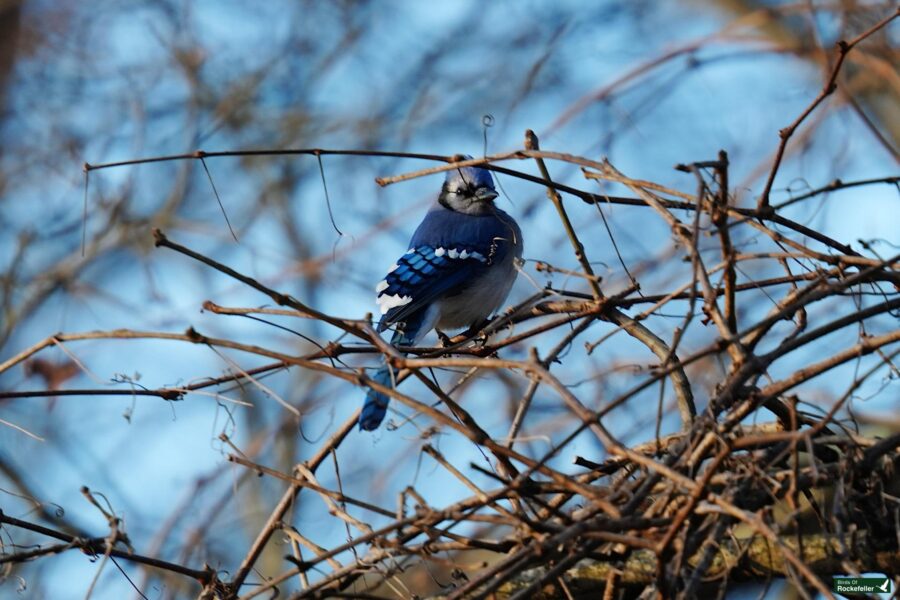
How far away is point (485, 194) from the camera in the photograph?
15.8ft

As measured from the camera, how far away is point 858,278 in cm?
201

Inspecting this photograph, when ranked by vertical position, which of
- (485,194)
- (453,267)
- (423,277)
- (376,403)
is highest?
(485,194)

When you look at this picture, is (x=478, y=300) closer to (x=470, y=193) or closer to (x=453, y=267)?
(x=453, y=267)

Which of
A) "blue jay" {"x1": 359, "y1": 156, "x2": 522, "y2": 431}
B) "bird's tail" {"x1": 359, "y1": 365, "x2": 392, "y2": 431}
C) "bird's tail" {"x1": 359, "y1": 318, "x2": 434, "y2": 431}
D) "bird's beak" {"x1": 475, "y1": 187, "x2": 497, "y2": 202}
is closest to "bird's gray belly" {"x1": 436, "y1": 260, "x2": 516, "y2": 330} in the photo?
"blue jay" {"x1": 359, "y1": 156, "x2": 522, "y2": 431}

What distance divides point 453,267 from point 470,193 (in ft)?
1.94

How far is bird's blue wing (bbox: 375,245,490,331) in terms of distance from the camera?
4016 mm

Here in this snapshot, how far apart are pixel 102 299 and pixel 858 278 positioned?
5.83 metres

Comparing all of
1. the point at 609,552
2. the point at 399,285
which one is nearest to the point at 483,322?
the point at 399,285

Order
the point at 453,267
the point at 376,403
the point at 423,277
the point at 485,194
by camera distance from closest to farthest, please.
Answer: the point at 376,403 → the point at 423,277 → the point at 453,267 → the point at 485,194

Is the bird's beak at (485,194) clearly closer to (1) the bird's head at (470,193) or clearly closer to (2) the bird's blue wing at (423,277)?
(1) the bird's head at (470,193)

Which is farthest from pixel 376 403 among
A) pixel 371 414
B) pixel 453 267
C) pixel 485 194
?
pixel 485 194

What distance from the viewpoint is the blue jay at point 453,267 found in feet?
13.4

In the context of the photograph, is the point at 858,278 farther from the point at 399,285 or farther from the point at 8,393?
the point at 399,285

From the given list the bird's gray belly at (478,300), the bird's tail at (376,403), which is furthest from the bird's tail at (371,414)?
the bird's gray belly at (478,300)
